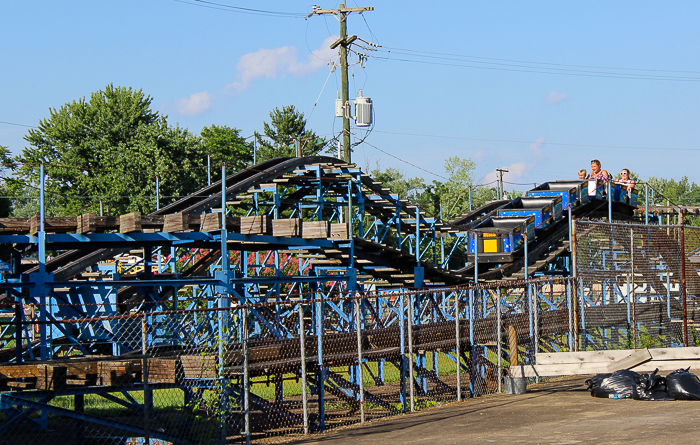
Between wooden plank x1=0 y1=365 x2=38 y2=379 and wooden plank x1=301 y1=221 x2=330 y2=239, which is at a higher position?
wooden plank x1=301 y1=221 x2=330 y2=239

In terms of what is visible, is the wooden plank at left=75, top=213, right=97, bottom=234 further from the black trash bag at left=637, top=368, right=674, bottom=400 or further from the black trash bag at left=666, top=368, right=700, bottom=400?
the black trash bag at left=666, top=368, right=700, bottom=400

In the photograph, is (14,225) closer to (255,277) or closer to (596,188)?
(255,277)

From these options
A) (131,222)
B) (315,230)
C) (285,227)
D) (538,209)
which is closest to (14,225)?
(131,222)

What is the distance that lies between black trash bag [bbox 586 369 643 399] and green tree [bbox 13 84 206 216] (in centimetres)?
3798

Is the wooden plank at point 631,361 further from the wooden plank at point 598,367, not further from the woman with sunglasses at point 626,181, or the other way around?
the woman with sunglasses at point 626,181

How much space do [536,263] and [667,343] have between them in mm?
8403

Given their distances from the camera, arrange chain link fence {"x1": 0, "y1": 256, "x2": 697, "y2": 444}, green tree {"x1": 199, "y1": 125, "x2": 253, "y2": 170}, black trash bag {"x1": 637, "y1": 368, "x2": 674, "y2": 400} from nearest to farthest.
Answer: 1. chain link fence {"x1": 0, "y1": 256, "x2": 697, "y2": 444}
2. black trash bag {"x1": 637, "y1": 368, "x2": 674, "y2": 400}
3. green tree {"x1": 199, "y1": 125, "x2": 253, "y2": 170}

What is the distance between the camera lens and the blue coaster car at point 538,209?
2592 cm

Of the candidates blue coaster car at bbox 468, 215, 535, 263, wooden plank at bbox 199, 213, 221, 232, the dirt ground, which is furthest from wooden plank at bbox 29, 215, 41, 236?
blue coaster car at bbox 468, 215, 535, 263

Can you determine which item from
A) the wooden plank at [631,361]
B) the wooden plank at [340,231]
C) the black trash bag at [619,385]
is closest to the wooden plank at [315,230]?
the wooden plank at [340,231]

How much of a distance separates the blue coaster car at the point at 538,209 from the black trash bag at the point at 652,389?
44.6ft

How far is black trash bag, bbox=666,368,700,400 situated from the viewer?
11.9m

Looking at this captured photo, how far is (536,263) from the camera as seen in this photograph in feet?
85.0

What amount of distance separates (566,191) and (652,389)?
52.1ft
